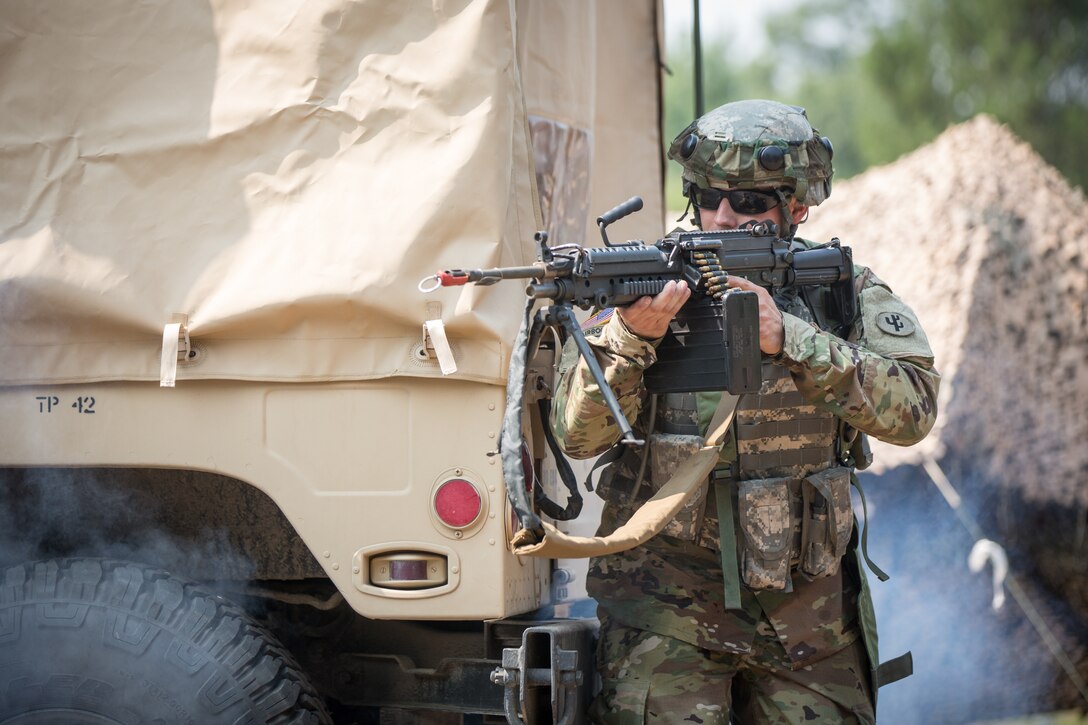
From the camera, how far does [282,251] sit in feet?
9.75

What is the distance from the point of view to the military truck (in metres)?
2.92

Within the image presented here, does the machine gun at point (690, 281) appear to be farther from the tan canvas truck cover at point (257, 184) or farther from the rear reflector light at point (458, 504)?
the rear reflector light at point (458, 504)

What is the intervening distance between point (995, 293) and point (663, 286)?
3.75 meters

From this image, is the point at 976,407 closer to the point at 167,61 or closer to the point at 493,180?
the point at 493,180

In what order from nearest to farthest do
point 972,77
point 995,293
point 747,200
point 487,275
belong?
1. point 487,275
2. point 747,200
3. point 995,293
4. point 972,77

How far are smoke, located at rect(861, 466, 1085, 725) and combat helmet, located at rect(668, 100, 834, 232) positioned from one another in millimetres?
2589

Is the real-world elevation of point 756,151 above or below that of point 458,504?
above

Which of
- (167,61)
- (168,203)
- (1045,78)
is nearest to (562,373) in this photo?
(168,203)

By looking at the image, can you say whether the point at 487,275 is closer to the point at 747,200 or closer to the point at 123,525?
the point at 747,200

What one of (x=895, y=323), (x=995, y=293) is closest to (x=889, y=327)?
(x=895, y=323)

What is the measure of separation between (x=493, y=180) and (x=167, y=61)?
850 mm

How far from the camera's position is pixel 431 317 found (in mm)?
2906

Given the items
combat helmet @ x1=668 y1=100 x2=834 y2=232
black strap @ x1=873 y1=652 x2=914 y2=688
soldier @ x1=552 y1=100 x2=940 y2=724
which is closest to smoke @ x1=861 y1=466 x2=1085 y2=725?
black strap @ x1=873 y1=652 x2=914 y2=688

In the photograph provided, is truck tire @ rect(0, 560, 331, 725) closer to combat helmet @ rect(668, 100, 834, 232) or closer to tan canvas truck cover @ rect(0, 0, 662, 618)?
tan canvas truck cover @ rect(0, 0, 662, 618)
